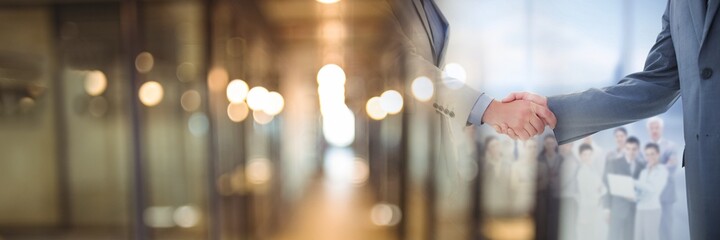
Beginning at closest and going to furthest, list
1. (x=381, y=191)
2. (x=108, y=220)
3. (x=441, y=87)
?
(x=441, y=87), (x=108, y=220), (x=381, y=191)

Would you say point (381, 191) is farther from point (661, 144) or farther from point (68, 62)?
point (661, 144)

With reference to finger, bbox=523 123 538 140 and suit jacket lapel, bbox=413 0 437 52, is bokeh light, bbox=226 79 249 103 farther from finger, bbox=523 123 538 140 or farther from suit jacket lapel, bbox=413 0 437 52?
finger, bbox=523 123 538 140

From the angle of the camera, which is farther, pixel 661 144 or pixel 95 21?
pixel 95 21

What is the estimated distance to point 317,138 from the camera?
1119cm

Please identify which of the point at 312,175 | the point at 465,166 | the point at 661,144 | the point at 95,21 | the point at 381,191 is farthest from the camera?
the point at 312,175

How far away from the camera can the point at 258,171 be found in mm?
5133

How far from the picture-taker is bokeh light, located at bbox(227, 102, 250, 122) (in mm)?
4201

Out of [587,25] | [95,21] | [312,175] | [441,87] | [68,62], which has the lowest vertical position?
[312,175]

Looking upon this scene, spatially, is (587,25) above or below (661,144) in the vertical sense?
above

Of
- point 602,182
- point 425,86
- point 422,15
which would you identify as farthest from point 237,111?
point 602,182

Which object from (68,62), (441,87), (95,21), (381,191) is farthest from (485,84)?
(381,191)

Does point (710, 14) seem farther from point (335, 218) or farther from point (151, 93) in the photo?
point (335, 218)

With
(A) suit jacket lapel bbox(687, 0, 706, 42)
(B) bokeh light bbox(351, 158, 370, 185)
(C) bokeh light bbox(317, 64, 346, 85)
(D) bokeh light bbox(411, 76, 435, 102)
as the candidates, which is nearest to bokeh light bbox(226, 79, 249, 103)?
(C) bokeh light bbox(317, 64, 346, 85)

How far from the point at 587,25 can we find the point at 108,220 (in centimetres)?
433
